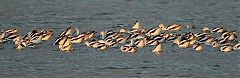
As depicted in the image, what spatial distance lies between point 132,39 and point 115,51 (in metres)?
1.89

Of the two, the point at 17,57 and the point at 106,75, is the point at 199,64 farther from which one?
the point at 17,57

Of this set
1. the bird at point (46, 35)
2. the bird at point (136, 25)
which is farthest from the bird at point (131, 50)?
the bird at point (136, 25)

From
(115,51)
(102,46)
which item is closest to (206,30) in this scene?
(115,51)

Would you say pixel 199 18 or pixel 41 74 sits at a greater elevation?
pixel 199 18

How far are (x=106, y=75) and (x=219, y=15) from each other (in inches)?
561

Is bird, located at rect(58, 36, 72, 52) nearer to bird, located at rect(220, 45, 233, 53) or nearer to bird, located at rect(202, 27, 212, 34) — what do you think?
bird, located at rect(220, 45, 233, 53)

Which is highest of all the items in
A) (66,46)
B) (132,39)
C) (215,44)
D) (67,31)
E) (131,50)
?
(67,31)

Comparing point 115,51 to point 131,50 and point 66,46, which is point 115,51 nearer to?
point 131,50

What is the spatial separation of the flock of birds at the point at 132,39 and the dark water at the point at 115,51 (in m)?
0.34

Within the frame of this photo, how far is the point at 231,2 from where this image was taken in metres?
44.7

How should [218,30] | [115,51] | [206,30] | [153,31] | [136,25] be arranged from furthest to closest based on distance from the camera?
1. [136,25]
2. [206,30]
3. [218,30]
4. [153,31]
5. [115,51]

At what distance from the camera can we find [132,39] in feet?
106

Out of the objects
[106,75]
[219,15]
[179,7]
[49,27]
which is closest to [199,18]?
[219,15]

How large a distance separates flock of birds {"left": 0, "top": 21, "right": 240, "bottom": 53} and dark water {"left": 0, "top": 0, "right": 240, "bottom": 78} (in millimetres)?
338
